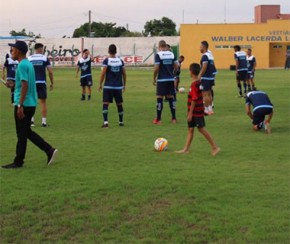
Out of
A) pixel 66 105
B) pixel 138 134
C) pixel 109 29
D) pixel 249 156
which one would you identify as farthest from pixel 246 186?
pixel 109 29

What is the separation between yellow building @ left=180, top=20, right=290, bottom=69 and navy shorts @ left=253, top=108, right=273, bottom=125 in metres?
47.2

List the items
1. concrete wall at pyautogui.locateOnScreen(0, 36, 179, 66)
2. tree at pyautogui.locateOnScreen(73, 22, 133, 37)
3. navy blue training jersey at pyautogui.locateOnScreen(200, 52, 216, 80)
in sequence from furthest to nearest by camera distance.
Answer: tree at pyautogui.locateOnScreen(73, 22, 133, 37)
concrete wall at pyautogui.locateOnScreen(0, 36, 179, 66)
navy blue training jersey at pyautogui.locateOnScreen(200, 52, 216, 80)

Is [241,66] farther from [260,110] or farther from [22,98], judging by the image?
[22,98]

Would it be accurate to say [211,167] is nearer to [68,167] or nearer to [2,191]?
[68,167]

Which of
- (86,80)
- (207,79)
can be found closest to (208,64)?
(207,79)

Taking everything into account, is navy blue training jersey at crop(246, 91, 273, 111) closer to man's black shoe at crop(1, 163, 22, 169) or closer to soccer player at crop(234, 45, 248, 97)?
man's black shoe at crop(1, 163, 22, 169)

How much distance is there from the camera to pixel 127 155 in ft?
30.4

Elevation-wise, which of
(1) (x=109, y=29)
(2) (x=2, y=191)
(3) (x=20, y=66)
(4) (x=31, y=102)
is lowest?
(2) (x=2, y=191)

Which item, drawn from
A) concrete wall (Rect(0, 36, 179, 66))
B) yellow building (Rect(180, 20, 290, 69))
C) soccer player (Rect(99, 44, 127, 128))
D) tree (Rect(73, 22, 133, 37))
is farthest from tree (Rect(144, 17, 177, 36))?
soccer player (Rect(99, 44, 127, 128))

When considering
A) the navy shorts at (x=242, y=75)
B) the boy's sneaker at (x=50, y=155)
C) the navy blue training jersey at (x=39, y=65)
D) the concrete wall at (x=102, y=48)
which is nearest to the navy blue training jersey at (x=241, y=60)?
the navy shorts at (x=242, y=75)

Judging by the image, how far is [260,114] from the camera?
1170 cm

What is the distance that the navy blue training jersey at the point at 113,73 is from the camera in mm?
12938

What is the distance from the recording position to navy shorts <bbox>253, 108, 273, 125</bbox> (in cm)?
1159

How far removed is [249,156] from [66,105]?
1076 centimetres
